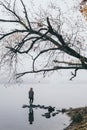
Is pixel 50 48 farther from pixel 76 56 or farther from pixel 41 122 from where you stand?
pixel 41 122

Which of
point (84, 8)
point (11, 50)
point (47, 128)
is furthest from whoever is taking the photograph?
point (47, 128)

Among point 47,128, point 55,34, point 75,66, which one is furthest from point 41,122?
point 55,34

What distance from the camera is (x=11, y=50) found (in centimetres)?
3175

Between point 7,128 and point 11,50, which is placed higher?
point 11,50

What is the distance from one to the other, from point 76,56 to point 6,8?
20.5 ft

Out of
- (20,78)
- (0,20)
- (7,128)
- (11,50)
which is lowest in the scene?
(7,128)

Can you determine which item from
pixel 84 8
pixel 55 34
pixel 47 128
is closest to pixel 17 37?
pixel 55 34

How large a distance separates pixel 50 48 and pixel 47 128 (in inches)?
638

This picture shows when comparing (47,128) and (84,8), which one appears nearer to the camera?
(84,8)

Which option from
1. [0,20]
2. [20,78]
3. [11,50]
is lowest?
[20,78]

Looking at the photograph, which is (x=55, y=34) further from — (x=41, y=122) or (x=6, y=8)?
(x=41, y=122)

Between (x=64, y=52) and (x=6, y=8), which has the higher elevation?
(x=6, y=8)

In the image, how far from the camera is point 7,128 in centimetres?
4769

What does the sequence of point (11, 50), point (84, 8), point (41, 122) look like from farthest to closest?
1. point (41, 122)
2. point (11, 50)
3. point (84, 8)
